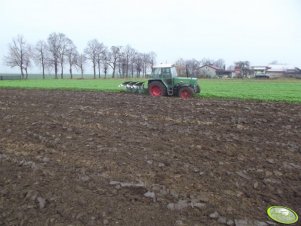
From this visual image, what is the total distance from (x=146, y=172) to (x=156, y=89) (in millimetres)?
14055

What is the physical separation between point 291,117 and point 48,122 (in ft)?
29.0

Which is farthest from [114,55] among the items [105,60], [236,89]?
[236,89]

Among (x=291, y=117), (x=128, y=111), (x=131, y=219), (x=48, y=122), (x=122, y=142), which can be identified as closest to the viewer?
(x=131, y=219)

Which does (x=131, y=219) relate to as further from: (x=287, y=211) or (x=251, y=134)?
(x=251, y=134)

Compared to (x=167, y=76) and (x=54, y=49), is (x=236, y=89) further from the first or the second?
(x=54, y=49)

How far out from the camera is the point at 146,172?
5227 millimetres

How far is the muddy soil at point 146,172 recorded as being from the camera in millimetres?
3959

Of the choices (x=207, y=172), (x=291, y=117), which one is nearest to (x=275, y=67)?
(x=291, y=117)

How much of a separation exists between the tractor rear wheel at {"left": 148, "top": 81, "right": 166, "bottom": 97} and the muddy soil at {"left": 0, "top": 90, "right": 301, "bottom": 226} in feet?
31.1

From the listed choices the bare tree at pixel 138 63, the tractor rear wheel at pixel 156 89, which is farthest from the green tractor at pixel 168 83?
the bare tree at pixel 138 63

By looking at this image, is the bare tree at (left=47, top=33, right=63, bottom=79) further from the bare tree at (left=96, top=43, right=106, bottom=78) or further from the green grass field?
the green grass field

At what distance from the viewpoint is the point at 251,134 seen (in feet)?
26.5

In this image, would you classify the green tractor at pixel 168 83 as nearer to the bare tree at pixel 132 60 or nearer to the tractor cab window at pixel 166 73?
the tractor cab window at pixel 166 73

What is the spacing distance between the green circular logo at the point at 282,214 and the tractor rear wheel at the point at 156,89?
14751 millimetres
